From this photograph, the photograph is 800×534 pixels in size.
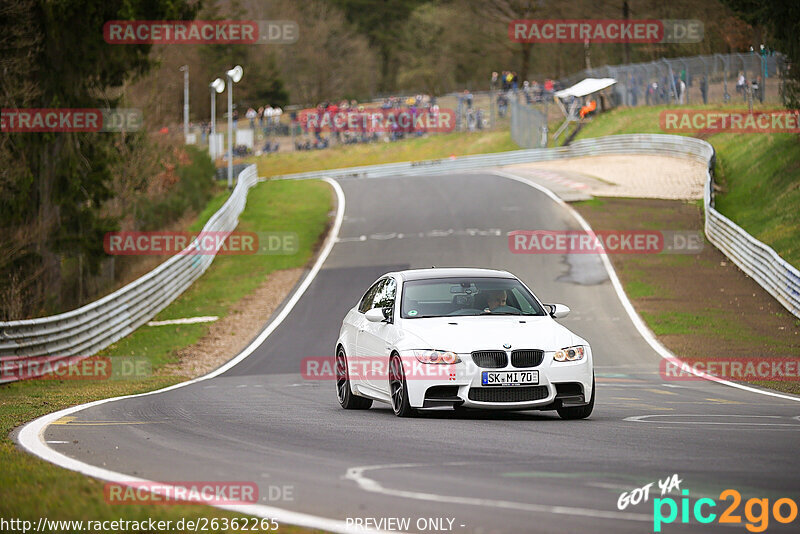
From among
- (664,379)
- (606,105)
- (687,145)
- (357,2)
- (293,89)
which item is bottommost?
(664,379)

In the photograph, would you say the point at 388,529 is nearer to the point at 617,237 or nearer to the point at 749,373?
the point at 749,373

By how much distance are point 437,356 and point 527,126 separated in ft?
200

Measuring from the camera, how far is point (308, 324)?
26812mm

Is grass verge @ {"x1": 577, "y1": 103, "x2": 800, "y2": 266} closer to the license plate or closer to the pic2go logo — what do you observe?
the license plate

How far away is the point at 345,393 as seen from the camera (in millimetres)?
13070

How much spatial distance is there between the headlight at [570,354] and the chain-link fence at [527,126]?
58.1 meters

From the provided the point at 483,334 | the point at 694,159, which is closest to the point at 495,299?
the point at 483,334

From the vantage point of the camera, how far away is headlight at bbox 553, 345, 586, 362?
1087cm

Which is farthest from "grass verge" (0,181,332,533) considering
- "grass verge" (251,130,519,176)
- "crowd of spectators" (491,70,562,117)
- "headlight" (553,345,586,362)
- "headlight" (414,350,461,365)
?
"crowd of spectators" (491,70,562,117)

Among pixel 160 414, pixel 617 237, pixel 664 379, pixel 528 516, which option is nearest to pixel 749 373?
pixel 664 379

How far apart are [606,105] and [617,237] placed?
38340 mm

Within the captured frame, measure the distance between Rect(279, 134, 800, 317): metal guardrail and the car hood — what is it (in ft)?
48.9

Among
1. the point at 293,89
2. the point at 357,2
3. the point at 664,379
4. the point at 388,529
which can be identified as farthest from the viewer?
the point at 357,2

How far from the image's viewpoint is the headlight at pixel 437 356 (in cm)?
1073
